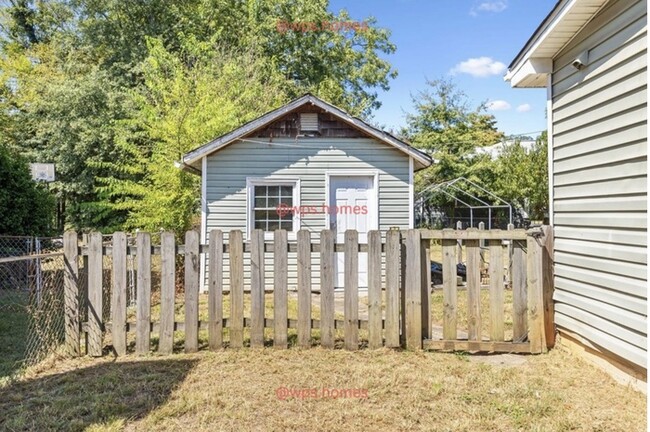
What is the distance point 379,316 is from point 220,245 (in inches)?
69.2

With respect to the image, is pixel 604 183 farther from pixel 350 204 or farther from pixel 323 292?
pixel 350 204

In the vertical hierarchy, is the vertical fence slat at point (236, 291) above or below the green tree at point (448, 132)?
below

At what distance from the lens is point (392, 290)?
13.6 ft

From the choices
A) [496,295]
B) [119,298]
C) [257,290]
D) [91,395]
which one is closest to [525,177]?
[496,295]

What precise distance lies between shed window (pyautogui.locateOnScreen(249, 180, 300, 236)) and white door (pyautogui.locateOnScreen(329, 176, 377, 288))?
75cm

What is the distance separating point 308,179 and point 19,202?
6959mm

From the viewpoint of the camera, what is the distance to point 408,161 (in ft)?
26.9

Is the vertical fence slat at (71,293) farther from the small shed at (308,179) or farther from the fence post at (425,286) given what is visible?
the small shed at (308,179)

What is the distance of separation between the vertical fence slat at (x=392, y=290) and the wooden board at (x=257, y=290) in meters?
1.28

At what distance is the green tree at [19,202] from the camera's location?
9328 mm

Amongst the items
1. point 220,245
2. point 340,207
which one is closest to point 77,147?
point 340,207

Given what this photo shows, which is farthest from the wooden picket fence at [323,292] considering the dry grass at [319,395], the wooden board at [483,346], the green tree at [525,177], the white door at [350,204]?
the green tree at [525,177]

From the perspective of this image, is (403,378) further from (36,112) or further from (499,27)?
(36,112)

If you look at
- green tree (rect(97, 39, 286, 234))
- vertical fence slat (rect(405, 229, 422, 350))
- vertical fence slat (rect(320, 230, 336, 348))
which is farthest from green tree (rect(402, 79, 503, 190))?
vertical fence slat (rect(320, 230, 336, 348))
